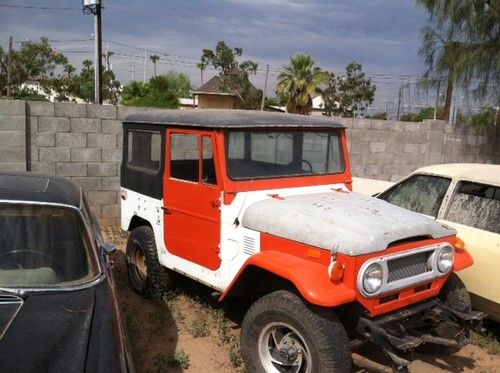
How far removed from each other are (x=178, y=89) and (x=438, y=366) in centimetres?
5746

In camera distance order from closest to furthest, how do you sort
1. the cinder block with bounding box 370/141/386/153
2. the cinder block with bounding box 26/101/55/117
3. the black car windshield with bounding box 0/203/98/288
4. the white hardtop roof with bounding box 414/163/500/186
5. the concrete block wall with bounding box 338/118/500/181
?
the black car windshield with bounding box 0/203/98/288 < the white hardtop roof with bounding box 414/163/500/186 < the cinder block with bounding box 26/101/55/117 < the concrete block wall with bounding box 338/118/500/181 < the cinder block with bounding box 370/141/386/153

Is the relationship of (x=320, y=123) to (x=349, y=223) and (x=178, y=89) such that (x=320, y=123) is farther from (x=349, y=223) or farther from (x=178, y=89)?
(x=178, y=89)

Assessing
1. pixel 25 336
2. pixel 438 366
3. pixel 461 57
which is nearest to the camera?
pixel 25 336

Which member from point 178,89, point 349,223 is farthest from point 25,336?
point 178,89

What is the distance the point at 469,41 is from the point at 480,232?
8.68 metres

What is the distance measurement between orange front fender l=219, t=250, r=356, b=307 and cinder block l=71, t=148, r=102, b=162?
15.8ft

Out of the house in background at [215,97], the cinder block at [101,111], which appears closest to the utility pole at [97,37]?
A: the cinder block at [101,111]

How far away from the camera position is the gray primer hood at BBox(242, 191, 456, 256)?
132 inches

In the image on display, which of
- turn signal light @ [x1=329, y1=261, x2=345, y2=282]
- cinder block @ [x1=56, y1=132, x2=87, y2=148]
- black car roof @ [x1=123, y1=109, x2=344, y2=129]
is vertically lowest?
turn signal light @ [x1=329, y1=261, x2=345, y2=282]

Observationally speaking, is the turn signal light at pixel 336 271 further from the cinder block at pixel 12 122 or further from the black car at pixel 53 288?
the cinder block at pixel 12 122

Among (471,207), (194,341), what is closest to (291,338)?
(194,341)

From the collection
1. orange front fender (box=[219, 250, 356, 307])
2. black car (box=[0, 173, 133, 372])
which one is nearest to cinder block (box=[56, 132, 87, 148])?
black car (box=[0, 173, 133, 372])

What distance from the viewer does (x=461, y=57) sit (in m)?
11.7

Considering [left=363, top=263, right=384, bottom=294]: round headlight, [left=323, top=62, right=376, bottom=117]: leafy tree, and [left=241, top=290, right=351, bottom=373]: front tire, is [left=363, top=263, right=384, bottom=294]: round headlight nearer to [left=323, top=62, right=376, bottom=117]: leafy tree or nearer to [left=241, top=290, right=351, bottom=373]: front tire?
[left=241, top=290, right=351, bottom=373]: front tire
